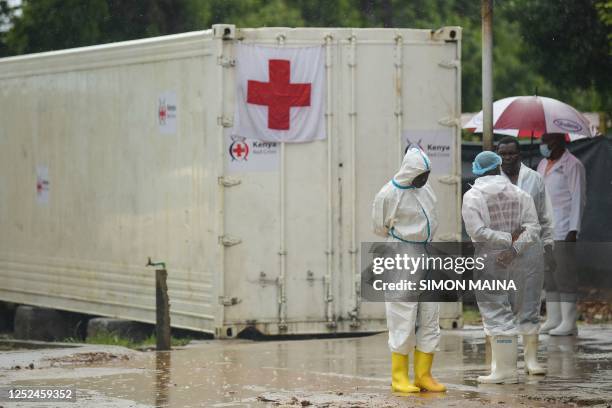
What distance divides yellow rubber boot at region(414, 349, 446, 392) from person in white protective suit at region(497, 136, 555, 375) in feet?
3.55

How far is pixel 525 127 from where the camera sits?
45.9 ft

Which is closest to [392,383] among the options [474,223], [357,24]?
[474,223]

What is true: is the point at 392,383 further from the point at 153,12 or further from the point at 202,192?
the point at 153,12

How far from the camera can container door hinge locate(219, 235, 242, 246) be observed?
535 inches

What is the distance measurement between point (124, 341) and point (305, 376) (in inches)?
156

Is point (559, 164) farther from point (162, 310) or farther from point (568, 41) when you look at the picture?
point (568, 41)

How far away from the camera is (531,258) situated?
1102cm

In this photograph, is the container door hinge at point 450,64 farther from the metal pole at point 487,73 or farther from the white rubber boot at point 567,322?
the white rubber boot at point 567,322

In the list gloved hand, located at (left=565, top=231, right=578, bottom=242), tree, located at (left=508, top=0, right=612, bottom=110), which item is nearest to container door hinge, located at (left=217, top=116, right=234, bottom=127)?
gloved hand, located at (left=565, top=231, right=578, bottom=242)

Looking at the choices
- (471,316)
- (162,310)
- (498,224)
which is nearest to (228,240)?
(162,310)

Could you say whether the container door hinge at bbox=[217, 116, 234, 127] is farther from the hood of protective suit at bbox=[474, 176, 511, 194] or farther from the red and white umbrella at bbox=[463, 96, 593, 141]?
the hood of protective suit at bbox=[474, 176, 511, 194]

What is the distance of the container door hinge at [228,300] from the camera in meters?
13.6

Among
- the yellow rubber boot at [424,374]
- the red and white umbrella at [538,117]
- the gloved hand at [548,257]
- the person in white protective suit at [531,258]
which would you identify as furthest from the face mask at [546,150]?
the yellow rubber boot at [424,374]

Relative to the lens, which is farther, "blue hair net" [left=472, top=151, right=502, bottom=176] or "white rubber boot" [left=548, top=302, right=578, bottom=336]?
"white rubber boot" [left=548, top=302, right=578, bottom=336]
